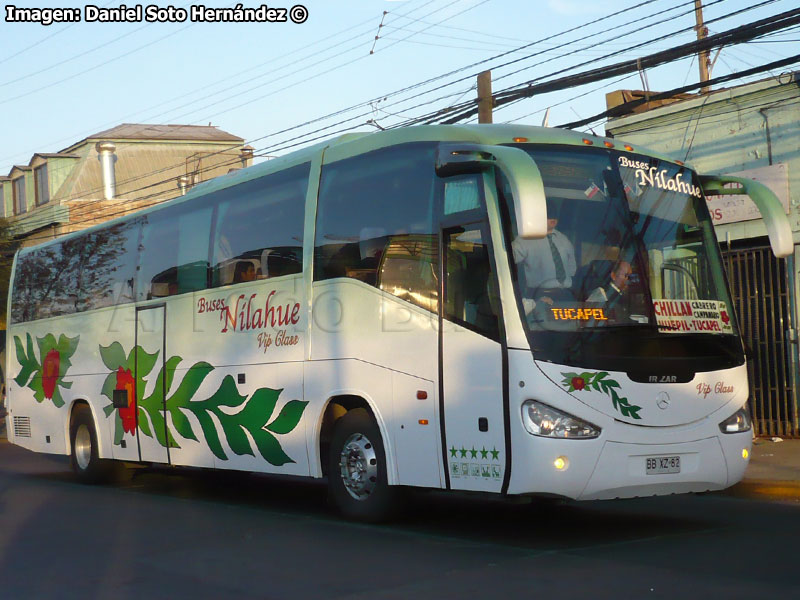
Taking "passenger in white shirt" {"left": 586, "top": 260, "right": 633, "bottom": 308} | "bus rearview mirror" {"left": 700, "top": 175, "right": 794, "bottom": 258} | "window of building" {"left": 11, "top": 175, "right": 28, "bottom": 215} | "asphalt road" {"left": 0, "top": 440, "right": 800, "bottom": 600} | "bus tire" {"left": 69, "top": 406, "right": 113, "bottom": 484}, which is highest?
"window of building" {"left": 11, "top": 175, "right": 28, "bottom": 215}

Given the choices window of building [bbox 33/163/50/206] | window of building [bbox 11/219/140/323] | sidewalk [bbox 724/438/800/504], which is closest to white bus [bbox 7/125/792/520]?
window of building [bbox 11/219/140/323]

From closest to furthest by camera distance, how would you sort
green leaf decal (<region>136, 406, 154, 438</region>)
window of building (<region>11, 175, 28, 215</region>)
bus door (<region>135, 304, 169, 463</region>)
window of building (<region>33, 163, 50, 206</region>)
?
bus door (<region>135, 304, 169, 463</region>), green leaf decal (<region>136, 406, 154, 438</region>), window of building (<region>33, 163, 50, 206</region>), window of building (<region>11, 175, 28, 215</region>)

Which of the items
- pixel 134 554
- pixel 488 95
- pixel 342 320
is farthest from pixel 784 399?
pixel 134 554

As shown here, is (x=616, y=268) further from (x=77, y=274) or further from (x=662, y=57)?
(x=77, y=274)

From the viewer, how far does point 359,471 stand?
1014 cm

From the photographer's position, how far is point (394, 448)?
9.62m

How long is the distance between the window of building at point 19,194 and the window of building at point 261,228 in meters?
34.4

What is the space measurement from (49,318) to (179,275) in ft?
15.1

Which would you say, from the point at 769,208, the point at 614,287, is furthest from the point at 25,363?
the point at 769,208

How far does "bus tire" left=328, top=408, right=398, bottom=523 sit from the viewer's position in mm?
9859

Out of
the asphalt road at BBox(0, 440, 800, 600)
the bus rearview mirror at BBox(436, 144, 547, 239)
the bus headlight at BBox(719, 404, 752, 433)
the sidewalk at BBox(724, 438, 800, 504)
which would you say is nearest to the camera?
the asphalt road at BBox(0, 440, 800, 600)

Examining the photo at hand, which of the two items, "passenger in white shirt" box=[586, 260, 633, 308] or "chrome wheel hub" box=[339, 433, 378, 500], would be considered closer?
"passenger in white shirt" box=[586, 260, 633, 308]

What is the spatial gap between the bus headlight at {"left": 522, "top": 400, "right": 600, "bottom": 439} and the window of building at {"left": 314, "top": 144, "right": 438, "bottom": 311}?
1486 mm

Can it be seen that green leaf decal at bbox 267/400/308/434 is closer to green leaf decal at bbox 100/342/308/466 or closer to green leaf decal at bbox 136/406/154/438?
green leaf decal at bbox 100/342/308/466
